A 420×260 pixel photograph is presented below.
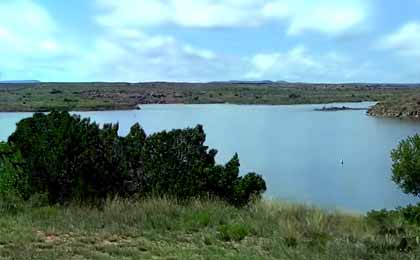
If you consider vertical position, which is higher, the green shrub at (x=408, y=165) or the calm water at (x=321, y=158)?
the green shrub at (x=408, y=165)

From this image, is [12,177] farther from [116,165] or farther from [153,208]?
[153,208]

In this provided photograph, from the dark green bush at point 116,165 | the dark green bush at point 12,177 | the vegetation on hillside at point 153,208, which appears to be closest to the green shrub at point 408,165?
the vegetation on hillside at point 153,208

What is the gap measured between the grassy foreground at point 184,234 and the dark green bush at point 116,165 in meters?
0.85

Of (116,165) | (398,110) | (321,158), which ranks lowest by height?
(321,158)

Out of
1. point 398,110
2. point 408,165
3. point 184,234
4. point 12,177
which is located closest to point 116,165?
point 12,177

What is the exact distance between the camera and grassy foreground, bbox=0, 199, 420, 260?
240 inches

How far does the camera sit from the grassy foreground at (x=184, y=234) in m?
6.10

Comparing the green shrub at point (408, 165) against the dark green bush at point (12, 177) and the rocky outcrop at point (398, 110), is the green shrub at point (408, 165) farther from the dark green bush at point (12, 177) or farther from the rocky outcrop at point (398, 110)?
the rocky outcrop at point (398, 110)

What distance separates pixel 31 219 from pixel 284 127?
1835 inches

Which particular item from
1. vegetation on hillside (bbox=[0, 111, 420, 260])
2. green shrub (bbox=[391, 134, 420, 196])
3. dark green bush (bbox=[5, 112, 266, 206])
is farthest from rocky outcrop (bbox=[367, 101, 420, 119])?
vegetation on hillside (bbox=[0, 111, 420, 260])

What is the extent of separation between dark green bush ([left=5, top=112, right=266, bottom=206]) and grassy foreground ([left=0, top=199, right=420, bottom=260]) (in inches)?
33.4

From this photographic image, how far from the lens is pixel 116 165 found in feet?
32.8

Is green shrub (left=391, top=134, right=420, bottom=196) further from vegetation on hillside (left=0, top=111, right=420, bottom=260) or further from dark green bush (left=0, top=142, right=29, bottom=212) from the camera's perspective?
dark green bush (left=0, top=142, right=29, bottom=212)

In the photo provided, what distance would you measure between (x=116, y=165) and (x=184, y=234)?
126 inches
